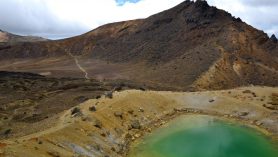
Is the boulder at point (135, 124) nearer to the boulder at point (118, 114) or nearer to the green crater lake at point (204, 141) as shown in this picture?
the boulder at point (118, 114)

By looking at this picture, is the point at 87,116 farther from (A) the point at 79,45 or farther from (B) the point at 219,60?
(A) the point at 79,45

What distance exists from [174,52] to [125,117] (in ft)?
161

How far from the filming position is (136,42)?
108688mm

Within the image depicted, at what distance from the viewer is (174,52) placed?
9394cm

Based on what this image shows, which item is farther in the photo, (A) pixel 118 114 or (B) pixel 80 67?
(B) pixel 80 67

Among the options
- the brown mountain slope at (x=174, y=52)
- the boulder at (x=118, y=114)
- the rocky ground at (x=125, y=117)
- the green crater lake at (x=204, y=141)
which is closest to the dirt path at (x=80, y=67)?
the brown mountain slope at (x=174, y=52)

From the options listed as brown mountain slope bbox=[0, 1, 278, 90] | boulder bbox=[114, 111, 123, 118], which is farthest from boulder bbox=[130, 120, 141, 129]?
brown mountain slope bbox=[0, 1, 278, 90]

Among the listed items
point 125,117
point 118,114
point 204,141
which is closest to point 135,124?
point 125,117

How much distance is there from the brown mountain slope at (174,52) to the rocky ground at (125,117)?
17.6 meters

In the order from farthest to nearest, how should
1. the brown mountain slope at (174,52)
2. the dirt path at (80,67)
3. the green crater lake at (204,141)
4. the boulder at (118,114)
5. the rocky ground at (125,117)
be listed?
the dirt path at (80,67) < the brown mountain slope at (174,52) < the boulder at (118,114) < the green crater lake at (204,141) < the rocky ground at (125,117)

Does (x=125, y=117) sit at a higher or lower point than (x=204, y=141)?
higher

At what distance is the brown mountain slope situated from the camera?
79.6 metres

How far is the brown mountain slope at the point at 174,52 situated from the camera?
261 feet

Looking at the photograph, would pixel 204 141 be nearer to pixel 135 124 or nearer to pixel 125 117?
pixel 135 124
